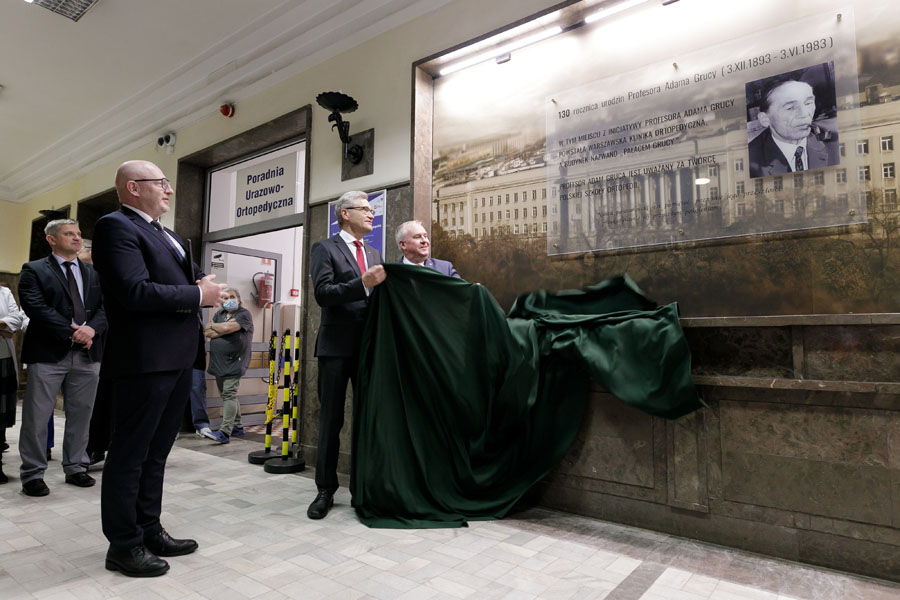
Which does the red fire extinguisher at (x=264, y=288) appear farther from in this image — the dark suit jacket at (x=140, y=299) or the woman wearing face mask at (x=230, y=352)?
the dark suit jacket at (x=140, y=299)

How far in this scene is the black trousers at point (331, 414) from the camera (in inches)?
112

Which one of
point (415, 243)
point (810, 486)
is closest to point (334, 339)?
point (415, 243)

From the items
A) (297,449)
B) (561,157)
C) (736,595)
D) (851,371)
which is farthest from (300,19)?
(736,595)

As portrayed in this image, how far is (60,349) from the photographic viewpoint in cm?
338

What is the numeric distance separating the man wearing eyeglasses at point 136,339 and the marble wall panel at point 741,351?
2.17 metres

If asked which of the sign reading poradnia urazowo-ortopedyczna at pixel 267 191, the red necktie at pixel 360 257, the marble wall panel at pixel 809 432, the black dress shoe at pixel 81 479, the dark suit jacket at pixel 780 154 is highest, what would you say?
the sign reading poradnia urazowo-ortopedyczna at pixel 267 191

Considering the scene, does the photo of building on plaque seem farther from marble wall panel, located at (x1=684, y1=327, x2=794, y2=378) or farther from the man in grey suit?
the man in grey suit

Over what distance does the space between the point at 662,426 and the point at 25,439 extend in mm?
3595

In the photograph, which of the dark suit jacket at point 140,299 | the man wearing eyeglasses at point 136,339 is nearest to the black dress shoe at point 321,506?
the man wearing eyeglasses at point 136,339

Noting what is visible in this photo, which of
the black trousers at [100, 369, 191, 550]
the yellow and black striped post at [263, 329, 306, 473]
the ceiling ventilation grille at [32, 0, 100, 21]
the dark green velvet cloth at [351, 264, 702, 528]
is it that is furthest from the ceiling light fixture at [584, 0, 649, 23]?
the ceiling ventilation grille at [32, 0, 100, 21]

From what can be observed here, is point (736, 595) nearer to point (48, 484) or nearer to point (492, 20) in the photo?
point (492, 20)

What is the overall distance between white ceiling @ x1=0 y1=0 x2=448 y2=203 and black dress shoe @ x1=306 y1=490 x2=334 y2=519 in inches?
123

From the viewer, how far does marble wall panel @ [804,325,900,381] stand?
7.08 feet

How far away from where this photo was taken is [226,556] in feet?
7.34
